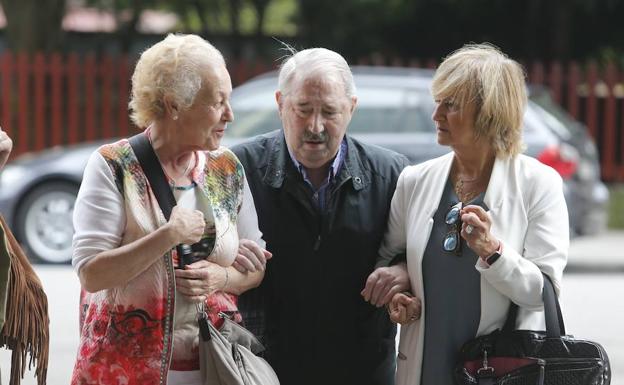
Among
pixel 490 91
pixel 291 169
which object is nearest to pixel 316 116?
pixel 291 169

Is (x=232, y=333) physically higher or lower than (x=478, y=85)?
lower

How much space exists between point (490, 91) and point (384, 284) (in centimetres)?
63

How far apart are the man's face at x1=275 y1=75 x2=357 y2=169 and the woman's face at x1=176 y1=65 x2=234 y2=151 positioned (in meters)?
0.43

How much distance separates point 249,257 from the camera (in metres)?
3.54

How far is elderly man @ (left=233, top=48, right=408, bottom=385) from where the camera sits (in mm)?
3951

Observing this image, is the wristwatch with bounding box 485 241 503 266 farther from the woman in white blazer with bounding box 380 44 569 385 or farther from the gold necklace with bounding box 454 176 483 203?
the gold necklace with bounding box 454 176 483 203

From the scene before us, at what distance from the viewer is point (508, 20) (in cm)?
2141

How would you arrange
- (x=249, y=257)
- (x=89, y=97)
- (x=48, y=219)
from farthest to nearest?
1. (x=89, y=97)
2. (x=48, y=219)
3. (x=249, y=257)

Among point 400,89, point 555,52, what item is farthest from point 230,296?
point 555,52

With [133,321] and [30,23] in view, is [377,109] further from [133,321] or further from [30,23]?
[30,23]

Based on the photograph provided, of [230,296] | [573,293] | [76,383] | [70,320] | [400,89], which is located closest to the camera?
[76,383]

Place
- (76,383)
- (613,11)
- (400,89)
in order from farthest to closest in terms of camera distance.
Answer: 1. (613,11)
2. (400,89)
3. (76,383)

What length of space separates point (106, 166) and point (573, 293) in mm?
7438

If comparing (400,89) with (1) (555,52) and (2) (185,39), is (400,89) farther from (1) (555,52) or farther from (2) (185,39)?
(1) (555,52)
